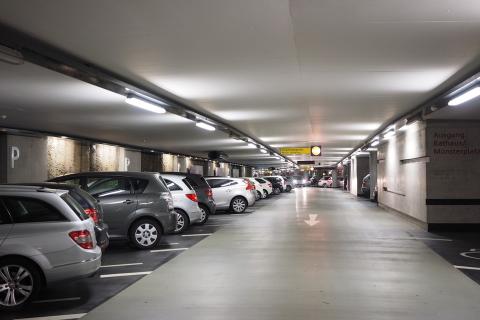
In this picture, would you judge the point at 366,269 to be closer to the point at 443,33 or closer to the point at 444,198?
the point at 443,33

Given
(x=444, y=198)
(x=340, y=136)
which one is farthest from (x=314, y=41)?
(x=340, y=136)

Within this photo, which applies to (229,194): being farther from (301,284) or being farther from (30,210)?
(30,210)

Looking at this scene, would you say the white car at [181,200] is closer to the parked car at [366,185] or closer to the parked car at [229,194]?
the parked car at [229,194]

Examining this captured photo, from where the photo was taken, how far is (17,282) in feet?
20.0

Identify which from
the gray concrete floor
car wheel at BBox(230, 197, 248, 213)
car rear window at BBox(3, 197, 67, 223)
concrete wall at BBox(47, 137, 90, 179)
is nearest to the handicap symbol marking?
the gray concrete floor

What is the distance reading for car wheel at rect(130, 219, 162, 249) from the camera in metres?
10.6

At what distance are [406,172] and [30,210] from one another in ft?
45.0

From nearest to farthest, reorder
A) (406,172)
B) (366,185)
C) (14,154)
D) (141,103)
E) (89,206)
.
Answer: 1. (89,206)
2. (141,103)
3. (14,154)
4. (406,172)
5. (366,185)

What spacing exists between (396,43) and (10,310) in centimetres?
596

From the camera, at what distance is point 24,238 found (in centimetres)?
614

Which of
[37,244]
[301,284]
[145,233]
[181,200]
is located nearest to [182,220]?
[181,200]

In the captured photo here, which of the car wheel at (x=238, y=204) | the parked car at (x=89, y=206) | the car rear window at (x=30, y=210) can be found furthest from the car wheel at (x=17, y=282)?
the car wheel at (x=238, y=204)

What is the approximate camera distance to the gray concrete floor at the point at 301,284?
5.79 meters

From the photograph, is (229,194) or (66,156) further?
(229,194)
